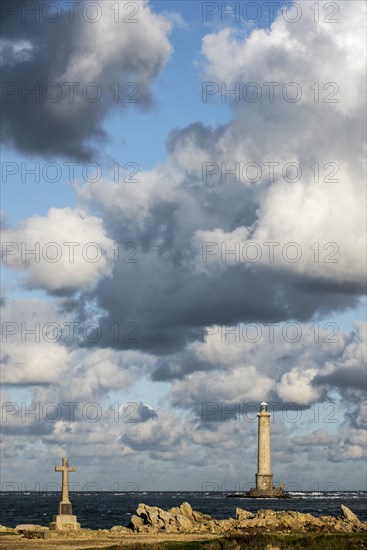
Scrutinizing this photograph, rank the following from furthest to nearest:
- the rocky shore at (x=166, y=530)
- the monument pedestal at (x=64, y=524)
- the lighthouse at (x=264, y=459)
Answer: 1. the lighthouse at (x=264, y=459)
2. the monument pedestal at (x=64, y=524)
3. the rocky shore at (x=166, y=530)

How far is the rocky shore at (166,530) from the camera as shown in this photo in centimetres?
5100

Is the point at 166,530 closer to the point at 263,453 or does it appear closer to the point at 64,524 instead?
the point at 64,524

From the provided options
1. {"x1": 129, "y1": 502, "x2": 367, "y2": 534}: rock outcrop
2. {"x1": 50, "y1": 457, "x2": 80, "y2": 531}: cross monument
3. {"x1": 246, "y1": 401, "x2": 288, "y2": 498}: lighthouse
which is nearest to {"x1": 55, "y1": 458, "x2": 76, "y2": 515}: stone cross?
{"x1": 50, "y1": 457, "x2": 80, "y2": 531}: cross monument

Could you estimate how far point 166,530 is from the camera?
61.3 meters

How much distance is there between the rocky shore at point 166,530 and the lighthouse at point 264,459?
76.5 m

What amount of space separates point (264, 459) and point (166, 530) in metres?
89.1

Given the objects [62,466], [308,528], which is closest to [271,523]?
[308,528]

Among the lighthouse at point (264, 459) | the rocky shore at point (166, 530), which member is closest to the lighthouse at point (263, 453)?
the lighthouse at point (264, 459)

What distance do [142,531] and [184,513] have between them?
12937 millimetres

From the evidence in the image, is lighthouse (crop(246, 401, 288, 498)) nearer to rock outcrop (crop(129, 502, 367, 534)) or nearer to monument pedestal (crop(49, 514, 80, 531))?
rock outcrop (crop(129, 502, 367, 534))

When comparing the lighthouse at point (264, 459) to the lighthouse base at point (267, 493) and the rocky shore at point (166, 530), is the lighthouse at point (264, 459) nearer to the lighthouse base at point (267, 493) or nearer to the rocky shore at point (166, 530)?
the lighthouse base at point (267, 493)

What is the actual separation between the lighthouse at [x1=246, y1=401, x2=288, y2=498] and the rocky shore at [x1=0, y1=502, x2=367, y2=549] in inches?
3012

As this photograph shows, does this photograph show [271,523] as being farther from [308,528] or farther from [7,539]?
[7,539]

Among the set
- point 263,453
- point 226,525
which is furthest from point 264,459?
point 226,525
